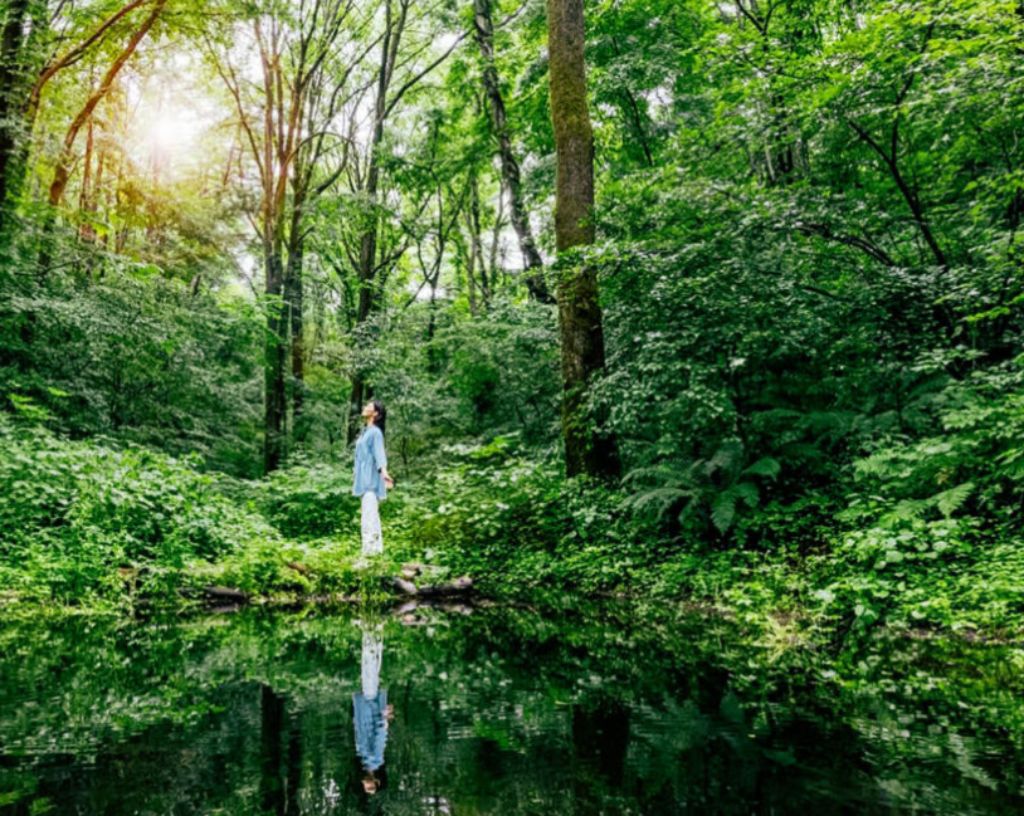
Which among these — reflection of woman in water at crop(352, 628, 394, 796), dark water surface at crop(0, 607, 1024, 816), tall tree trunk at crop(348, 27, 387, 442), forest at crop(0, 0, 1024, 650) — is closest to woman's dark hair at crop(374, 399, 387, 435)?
forest at crop(0, 0, 1024, 650)

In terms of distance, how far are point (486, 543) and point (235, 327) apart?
947 cm

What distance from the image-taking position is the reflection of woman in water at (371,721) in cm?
190

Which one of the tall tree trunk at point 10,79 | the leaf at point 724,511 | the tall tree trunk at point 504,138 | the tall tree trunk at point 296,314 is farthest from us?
the tall tree trunk at point 296,314

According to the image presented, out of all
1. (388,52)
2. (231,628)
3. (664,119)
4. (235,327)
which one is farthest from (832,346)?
(388,52)

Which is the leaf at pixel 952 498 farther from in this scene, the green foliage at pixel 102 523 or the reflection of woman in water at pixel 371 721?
the green foliage at pixel 102 523

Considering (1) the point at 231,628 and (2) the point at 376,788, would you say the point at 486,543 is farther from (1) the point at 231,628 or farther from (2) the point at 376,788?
(2) the point at 376,788

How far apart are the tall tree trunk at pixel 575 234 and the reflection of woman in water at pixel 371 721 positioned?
5354mm

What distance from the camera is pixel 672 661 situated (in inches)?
140

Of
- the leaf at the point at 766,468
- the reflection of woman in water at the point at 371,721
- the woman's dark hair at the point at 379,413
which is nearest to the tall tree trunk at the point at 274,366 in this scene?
the woman's dark hair at the point at 379,413

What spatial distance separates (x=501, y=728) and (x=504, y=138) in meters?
13.9

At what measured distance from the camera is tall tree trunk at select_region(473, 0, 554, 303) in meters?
13.5

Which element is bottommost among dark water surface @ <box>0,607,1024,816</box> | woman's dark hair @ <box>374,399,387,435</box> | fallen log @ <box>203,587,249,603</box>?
dark water surface @ <box>0,607,1024,816</box>

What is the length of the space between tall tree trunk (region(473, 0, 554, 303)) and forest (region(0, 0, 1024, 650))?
0.09 metres

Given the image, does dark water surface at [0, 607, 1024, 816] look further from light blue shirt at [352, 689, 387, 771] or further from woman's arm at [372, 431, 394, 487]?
woman's arm at [372, 431, 394, 487]
